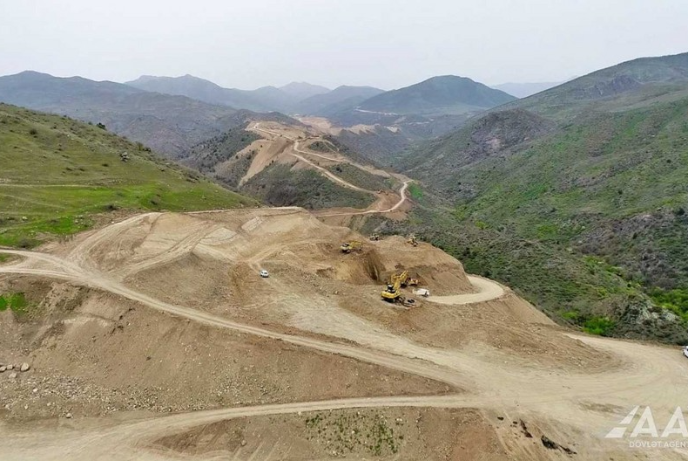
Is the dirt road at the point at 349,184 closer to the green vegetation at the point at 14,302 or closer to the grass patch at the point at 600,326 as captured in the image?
the grass patch at the point at 600,326

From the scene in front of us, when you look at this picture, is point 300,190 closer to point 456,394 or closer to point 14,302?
point 14,302

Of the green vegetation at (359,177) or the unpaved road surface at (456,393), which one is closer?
the unpaved road surface at (456,393)

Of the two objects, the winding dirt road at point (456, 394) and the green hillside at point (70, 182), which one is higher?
the green hillside at point (70, 182)

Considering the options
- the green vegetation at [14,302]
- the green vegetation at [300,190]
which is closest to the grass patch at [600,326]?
the green vegetation at [14,302]

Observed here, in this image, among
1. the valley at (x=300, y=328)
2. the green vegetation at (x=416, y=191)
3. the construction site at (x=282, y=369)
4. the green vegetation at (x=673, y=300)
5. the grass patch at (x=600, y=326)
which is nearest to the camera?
the construction site at (x=282, y=369)

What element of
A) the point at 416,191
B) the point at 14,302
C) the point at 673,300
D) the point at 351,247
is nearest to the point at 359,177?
the point at 416,191

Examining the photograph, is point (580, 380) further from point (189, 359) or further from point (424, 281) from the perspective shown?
point (189, 359)
